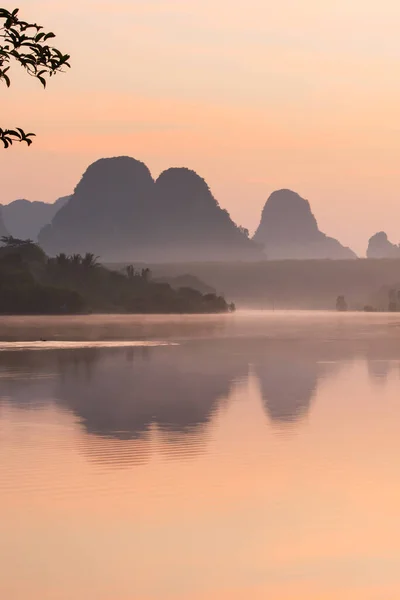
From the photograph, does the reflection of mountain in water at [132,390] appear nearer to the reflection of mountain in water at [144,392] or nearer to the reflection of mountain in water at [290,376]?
the reflection of mountain in water at [144,392]

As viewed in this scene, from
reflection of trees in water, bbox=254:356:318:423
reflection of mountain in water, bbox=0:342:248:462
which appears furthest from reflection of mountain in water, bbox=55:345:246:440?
reflection of trees in water, bbox=254:356:318:423

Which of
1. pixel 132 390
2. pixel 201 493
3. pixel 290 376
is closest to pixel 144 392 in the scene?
pixel 132 390

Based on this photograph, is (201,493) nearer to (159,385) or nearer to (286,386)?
(286,386)

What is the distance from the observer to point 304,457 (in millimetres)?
23031

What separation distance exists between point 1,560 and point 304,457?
926cm

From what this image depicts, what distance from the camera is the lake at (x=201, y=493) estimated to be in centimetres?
1399

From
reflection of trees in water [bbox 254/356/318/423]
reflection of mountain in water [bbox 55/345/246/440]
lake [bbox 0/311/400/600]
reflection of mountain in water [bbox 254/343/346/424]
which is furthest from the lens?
reflection of mountain in water [bbox 254/343/346/424]

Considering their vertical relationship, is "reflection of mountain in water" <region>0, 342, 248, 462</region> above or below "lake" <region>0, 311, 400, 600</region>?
above

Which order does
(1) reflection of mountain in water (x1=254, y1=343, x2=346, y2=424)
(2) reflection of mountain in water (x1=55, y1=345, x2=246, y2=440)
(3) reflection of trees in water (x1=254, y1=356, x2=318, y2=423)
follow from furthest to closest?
1. (1) reflection of mountain in water (x1=254, y1=343, x2=346, y2=424)
2. (3) reflection of trees in water (x1=254, y1=356, x2=318, y2=423)
3. (2) reflection of mountain in water (x1=55, y1=345, x2=246, y2=440)

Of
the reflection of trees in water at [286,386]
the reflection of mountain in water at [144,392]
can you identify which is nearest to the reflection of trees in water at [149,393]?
the reflection of mountain in water at [144,392]

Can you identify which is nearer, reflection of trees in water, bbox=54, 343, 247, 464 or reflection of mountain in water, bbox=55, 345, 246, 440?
reflection of trees in water, bbox=54, 343, 247, 464

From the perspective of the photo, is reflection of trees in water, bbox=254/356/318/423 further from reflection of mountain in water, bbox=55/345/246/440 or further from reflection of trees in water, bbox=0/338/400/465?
reflection of mountain in water, bbox=55/345/246/440

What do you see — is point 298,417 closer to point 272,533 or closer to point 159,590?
point 272,533

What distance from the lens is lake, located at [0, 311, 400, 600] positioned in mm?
13992
